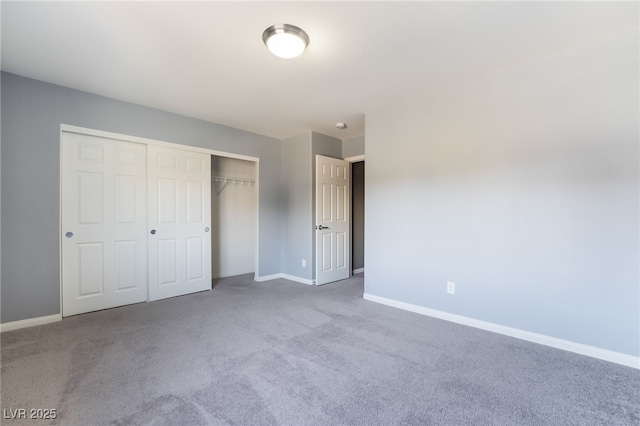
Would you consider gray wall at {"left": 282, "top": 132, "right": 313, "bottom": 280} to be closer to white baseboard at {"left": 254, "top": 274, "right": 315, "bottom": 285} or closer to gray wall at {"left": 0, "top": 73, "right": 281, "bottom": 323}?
white baseboard at {"left": 254, "top": 274, "right": 315, "bottom": 285}

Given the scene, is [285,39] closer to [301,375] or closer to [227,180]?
[301,375]

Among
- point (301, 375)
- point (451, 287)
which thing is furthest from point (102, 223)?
point (451, 287)

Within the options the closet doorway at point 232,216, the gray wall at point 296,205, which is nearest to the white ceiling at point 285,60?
the gray wall at point 296,205

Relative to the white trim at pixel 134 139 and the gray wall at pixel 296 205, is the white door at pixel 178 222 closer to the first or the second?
the white trim at pixel 134 139

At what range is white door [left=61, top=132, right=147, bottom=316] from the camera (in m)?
3.13

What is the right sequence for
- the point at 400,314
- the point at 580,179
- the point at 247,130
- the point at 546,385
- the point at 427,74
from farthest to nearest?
the point at 247,130, the point at 400,314, the point at 427,74, the point at 580,179, the point at 546,385

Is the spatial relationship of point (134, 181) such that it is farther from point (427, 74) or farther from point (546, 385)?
point (546, 385)

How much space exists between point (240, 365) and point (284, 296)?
1.80 m

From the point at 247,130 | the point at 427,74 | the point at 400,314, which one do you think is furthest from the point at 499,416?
the point at 247,130

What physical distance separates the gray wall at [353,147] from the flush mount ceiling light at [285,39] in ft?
9.14

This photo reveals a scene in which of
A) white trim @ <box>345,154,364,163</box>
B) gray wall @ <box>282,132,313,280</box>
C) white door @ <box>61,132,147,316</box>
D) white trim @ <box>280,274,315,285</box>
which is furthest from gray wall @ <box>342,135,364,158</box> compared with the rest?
white door @ <box>61,132,147,316</box>

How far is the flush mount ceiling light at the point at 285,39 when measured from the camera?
207cm

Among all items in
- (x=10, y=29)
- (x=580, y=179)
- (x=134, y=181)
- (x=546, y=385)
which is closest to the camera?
(x=546, y=385)

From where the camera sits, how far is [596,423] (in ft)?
5.13
